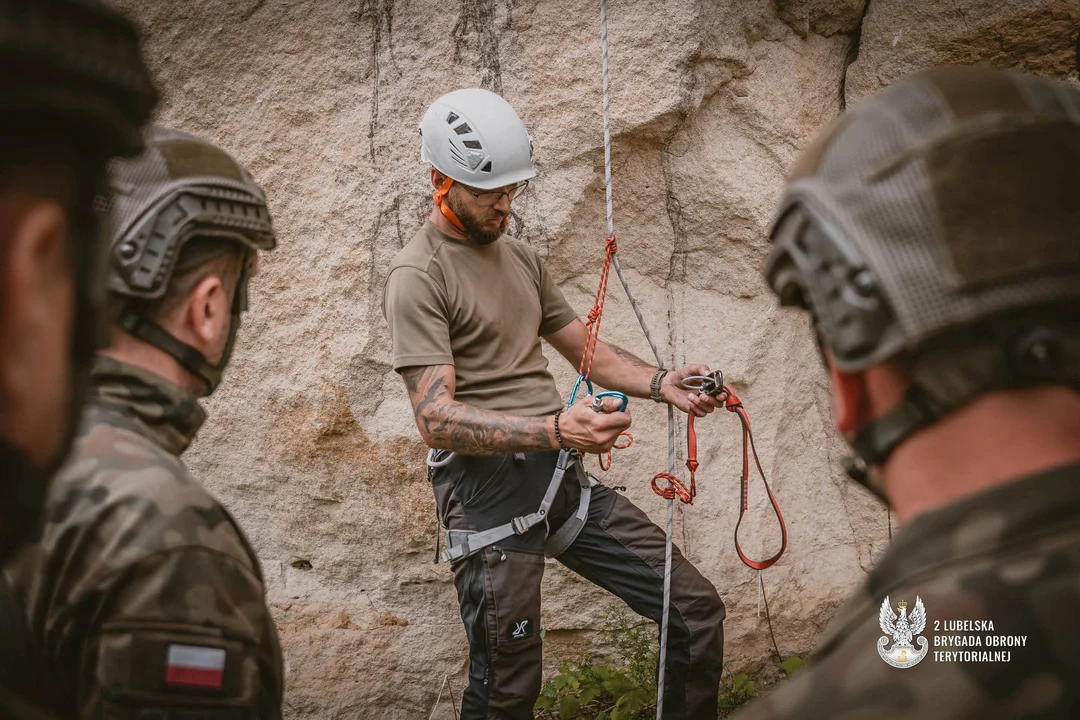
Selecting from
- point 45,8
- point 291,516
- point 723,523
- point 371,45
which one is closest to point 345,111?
point 371,45

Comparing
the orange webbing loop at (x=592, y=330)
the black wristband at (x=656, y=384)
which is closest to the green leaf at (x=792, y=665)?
the black wristband at (x=656, y=384)

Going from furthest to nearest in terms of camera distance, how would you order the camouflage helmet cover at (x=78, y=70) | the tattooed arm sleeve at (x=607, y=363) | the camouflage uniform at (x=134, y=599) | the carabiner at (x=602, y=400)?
1. the tattooed arm sleeve at (x=607, y=363)
2. the carabiner at (x=602, y=400)
3. the camouflage uniform at (x=134, y=599)
4. the camouflage helmet cover at (x=78, y=70)

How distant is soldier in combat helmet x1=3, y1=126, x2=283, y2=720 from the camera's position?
147 centimetres

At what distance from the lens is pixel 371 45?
4.47 metres

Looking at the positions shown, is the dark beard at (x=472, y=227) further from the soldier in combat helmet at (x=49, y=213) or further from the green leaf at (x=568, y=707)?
the soldier in combat helmet at (x=49, y=213)

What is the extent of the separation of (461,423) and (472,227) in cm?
82

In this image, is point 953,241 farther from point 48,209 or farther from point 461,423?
point 461,423

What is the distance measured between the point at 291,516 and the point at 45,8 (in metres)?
3.98

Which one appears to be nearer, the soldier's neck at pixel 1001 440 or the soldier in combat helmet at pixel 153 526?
the soldier's neck at pixel 1001 440

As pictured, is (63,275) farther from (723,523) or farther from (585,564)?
(723,523)

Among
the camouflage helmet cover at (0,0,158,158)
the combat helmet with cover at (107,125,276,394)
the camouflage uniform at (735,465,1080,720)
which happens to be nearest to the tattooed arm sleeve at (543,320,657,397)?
the combat helmet with cover at (107,125,276,394)

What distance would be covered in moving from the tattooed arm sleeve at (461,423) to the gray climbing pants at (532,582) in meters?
0.27

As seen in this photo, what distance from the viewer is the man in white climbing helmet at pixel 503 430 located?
3.35m

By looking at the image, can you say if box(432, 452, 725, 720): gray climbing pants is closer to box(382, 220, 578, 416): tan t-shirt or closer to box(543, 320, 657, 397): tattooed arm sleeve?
box(382, 220, 578, 416): tan t-shirt
